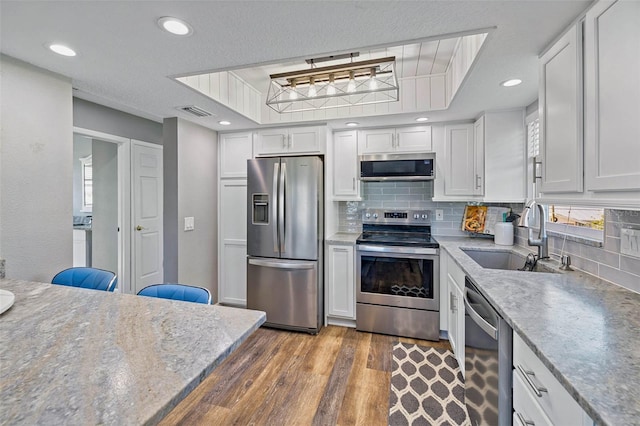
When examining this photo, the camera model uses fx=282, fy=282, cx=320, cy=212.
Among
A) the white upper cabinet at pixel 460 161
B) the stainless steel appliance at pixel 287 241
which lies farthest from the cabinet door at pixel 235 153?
the white upper cabinet at pixel 460 161

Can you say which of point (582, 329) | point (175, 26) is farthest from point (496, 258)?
point (175, 26)

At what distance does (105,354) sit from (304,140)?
8.56 ft

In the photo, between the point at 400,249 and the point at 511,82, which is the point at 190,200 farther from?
the point at 511,82

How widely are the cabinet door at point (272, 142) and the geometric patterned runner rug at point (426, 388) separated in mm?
2380

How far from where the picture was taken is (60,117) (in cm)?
201

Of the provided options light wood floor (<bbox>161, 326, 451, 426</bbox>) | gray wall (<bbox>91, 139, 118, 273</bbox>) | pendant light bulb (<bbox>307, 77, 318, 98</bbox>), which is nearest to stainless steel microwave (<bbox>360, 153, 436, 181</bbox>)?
pendant light bulb (<bbox>307, 77, 318, 98</bbox>)

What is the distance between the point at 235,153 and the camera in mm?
3428

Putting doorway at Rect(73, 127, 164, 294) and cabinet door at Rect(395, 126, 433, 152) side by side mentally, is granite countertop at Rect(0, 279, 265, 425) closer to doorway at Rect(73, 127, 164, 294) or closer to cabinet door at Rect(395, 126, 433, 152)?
doorway at Rect(73, 127, 164, 294)

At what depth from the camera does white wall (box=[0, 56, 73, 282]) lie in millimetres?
1739

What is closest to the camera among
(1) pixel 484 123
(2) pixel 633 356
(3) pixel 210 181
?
(2) pixel 633 356

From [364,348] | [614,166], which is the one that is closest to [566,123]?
[614,166]

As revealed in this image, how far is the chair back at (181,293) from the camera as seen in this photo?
1504mm

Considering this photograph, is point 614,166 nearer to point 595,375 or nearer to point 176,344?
point 595,375

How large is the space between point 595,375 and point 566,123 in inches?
42.5
